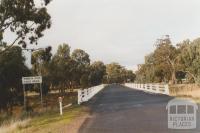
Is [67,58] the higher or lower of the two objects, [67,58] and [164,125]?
the higher

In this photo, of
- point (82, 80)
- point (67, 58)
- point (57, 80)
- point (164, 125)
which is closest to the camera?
point (164, 125)

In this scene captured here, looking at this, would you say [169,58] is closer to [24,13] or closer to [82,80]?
[82,80]

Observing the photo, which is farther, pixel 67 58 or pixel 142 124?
pixel 67 58

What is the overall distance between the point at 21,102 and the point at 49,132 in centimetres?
4224

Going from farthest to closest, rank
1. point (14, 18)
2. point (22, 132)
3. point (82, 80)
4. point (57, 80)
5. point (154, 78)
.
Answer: point (154, 78)
point (82, 80)
point (57, 80)
point (14, 18)
point (22, 132)

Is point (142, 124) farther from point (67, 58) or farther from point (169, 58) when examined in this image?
point (169, 58)

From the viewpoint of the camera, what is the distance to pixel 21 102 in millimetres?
58188

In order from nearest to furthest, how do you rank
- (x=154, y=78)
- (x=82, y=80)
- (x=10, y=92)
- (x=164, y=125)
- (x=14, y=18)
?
(x=164, y=125)
(x=14, y=18)
(x=10, y=92)
(x=82, y=80)
(x=154, y=78)

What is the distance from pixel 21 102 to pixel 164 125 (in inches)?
1711

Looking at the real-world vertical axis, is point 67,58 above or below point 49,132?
above

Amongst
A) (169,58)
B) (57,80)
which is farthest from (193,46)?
(169,58)

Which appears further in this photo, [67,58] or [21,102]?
[67,58]

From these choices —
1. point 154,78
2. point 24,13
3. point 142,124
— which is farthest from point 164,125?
point 154,78

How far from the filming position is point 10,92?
56.2 m
